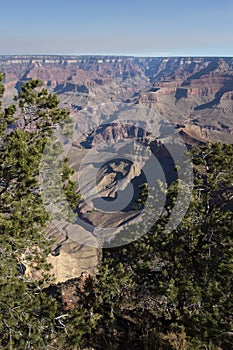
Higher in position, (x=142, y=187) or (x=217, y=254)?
(x=142, y=187)

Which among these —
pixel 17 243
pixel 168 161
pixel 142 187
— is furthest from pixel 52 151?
pixel 168 161

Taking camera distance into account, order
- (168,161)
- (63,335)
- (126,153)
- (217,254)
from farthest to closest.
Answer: (126,153)
(168,161)
(217,254)
(63,335)

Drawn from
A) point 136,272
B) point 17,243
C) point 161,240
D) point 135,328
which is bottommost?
point 135,328

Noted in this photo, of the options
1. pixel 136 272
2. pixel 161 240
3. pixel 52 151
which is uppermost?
pixel 52 151

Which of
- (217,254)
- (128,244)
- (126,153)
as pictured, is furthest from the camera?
(126,153)

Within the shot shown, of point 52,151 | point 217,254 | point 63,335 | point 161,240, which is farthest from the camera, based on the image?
point 161,240

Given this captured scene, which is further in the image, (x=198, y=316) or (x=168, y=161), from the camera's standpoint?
(x=168, y=161)

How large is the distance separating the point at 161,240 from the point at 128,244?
1.93 meters

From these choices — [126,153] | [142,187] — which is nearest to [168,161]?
[126,153]

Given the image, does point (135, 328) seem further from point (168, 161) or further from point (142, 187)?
point (168, 161)

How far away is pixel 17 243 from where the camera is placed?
11.0 m

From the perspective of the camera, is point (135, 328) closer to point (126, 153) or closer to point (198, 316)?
point (198, 316)

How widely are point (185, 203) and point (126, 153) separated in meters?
163

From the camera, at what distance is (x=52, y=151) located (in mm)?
12477
